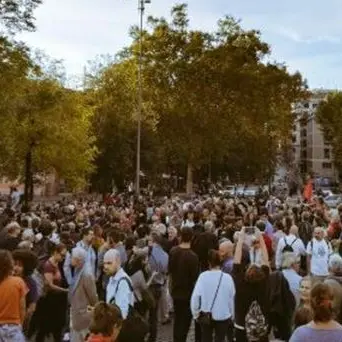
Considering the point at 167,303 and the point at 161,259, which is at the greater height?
the point at 161,259

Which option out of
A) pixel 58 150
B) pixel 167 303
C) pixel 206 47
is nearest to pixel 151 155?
pixel 206 47

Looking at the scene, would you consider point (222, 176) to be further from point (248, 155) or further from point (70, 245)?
point (70, 245)

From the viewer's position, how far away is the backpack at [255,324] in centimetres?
772

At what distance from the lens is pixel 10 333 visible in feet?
22.8

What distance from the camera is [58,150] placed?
36875 millimetres

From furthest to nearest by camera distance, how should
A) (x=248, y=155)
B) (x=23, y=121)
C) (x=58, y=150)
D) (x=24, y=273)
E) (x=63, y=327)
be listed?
(x=248, y=155)
(x=58, y=150)
(x=23, y=121)
(x=63, y=327)
(x=24, y=273)

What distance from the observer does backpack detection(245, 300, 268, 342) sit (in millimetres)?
7718

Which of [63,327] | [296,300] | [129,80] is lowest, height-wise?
[63,327]

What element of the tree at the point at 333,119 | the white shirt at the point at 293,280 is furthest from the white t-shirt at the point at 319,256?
the tree at the point at 333,119

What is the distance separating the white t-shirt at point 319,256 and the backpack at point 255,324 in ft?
15.7

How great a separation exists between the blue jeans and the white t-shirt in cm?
673

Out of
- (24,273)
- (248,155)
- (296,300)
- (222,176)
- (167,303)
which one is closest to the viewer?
(24,273)

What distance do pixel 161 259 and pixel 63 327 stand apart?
70.5 inches

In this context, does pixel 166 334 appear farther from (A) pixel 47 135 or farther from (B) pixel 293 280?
(A) pixel 47 135
